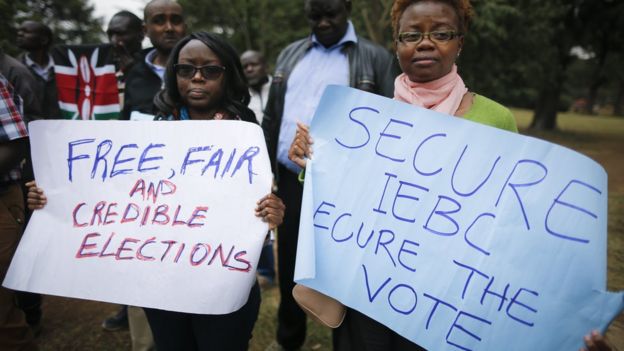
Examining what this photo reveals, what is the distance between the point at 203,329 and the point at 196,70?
3.71 feet

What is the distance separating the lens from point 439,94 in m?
1.42

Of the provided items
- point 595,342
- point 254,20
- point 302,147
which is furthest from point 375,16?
point 254,20

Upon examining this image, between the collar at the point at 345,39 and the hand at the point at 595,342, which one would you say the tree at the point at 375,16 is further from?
the hand at the point at 595,342

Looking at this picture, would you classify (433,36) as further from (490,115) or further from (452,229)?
(452,229)

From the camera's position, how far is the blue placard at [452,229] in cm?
113

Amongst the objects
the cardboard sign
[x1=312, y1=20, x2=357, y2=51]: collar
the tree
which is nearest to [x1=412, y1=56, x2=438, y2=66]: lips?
the cardboard sign

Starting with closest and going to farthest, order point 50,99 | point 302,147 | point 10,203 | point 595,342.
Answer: point 595,342 → point 302,147 → point 10,203 → point 50,99

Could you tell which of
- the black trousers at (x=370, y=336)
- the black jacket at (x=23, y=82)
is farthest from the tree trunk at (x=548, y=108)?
the black jacket at (x=23, y=82)

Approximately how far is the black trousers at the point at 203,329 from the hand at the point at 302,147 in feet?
2.15

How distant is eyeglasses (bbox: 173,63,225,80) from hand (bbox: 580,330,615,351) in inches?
65.6

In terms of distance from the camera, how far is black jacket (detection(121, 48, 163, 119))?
7.75 ft

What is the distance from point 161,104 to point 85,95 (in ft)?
3.90

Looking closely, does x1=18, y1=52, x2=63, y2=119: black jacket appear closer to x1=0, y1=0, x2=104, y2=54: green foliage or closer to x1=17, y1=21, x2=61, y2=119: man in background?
x1=17, y1=21, x2=61, y2=119: man in background

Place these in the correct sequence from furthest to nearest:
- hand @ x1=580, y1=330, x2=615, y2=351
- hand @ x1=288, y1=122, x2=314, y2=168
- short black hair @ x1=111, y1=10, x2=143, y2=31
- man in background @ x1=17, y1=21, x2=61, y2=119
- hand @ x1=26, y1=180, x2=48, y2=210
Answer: man in background @ x1=17, y1=21, x2=61, y2=119 < short black hair @ x1=111, y1=10, x2=143, y2=31 < hand @ x1=26, y1=180, x2=48, y2=210 < hand @ x1=288, y1=122, x2=314, y2=168 < hand @ x1=580, y1=330, x2=615, y2=351
